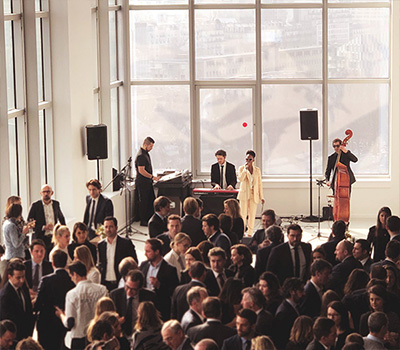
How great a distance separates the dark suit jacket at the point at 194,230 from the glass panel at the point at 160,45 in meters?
8.13

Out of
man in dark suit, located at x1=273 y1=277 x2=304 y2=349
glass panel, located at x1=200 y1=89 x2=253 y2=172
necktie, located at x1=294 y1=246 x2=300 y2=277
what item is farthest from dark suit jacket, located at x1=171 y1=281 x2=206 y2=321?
glass panel, located at x1=200 y1=89 x2=253 y2=172

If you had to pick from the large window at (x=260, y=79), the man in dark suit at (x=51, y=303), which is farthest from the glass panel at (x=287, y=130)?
the man in dark suit at (x=51, y=303)

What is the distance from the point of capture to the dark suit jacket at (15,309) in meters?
7.64

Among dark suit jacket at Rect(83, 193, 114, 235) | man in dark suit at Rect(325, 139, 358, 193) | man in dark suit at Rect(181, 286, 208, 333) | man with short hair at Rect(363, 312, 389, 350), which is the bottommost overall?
man with short hair at Rect(363, 312, 389, 350)

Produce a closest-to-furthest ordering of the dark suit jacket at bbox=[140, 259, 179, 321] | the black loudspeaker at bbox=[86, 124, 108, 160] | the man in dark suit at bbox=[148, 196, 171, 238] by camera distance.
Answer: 1. the dark suit jacket at bbox=[140, 259, 179, 321]
2. the man in dark suit at bbox=[148, 196, 171, 238]
3. the black loudspeaker at bbox=[86, 124, 108, 160]

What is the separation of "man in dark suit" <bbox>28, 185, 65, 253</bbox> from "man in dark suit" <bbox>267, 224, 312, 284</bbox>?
2947 mm

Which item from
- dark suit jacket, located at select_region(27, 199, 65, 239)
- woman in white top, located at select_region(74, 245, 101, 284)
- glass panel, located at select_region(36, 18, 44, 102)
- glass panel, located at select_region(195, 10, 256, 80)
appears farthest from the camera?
glass panel, located at select_region(195, 10, 256, 80)

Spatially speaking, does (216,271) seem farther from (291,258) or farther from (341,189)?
(341,189)

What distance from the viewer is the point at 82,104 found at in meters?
14.6

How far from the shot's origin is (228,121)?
18.0 metres

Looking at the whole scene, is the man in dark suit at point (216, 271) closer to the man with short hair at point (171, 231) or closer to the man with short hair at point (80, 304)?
the man with short hair at point (80, 304)

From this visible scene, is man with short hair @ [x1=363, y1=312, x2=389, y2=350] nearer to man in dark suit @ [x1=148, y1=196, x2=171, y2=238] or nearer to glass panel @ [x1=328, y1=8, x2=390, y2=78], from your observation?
man in dark suit @ [x1=148, y1=196, x2=171, y2=238]

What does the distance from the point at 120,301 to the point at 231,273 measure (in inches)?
56.3

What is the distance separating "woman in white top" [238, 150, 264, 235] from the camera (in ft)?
49.5
